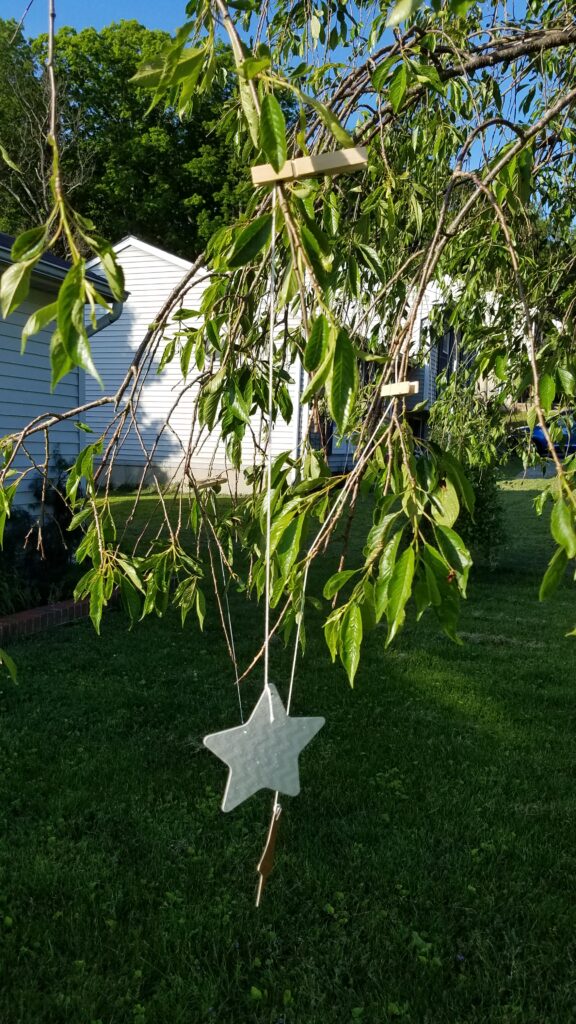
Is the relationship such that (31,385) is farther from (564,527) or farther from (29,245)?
(564,527)

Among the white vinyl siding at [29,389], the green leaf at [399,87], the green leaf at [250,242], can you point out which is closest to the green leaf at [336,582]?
the green leaf at [250,242]

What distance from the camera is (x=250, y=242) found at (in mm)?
1030

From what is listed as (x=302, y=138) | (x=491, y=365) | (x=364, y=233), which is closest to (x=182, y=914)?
(x=491, y=365)

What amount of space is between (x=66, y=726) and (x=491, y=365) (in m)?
3.13

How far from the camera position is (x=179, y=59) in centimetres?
104

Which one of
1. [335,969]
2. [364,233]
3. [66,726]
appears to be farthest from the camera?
[66,726]

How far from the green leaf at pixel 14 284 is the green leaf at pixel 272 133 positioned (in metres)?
0.31

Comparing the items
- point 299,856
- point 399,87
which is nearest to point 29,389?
point 299,856

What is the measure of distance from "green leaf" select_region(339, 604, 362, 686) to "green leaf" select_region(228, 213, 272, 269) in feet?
1.75

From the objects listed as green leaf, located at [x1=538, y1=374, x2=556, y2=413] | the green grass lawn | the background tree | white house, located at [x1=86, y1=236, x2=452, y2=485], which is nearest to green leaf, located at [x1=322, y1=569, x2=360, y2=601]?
green leaf, located at [x1=538, y1=374, x2=556, y2=413]

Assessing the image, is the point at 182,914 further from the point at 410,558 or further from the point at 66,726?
the point at 410,558

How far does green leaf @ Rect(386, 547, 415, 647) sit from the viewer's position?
1.06m

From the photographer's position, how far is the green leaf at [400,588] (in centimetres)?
106

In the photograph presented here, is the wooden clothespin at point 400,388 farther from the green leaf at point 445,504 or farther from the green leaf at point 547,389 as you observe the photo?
the green leaf at point 547,389
